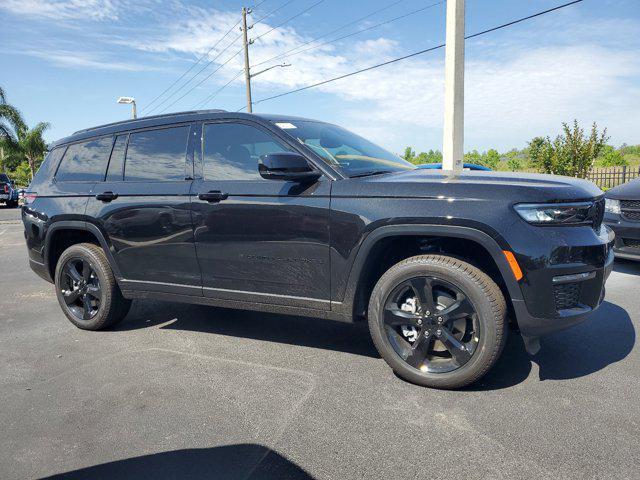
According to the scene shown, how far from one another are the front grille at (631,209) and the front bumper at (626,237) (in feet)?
0.17

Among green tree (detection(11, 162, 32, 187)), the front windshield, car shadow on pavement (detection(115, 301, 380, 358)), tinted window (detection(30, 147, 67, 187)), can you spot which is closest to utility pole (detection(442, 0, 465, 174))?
the front windshield

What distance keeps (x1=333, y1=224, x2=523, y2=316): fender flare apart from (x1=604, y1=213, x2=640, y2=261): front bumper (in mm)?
3971

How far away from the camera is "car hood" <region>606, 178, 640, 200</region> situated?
→ 579cm

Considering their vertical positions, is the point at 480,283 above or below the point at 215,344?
above

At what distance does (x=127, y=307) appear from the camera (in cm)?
443

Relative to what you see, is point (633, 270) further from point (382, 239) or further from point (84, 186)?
point (84, 186)

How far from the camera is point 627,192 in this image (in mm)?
5934

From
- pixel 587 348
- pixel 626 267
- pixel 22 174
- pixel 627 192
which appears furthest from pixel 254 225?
pixel 22 174

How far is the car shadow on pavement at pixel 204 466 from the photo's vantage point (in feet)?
7.12

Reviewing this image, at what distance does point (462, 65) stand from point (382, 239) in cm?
988

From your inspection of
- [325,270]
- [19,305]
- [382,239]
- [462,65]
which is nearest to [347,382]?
[325,270]

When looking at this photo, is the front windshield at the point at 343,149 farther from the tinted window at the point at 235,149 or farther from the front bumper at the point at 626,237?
the front bumper at the point at 626,237

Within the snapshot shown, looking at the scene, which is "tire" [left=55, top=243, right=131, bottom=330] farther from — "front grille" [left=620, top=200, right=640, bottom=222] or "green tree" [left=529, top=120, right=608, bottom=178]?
"green tree" [left=529, top=120, right=608, bottom=178]

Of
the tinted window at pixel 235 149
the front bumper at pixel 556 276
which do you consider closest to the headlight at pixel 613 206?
the front bumper at pixel 556 276
